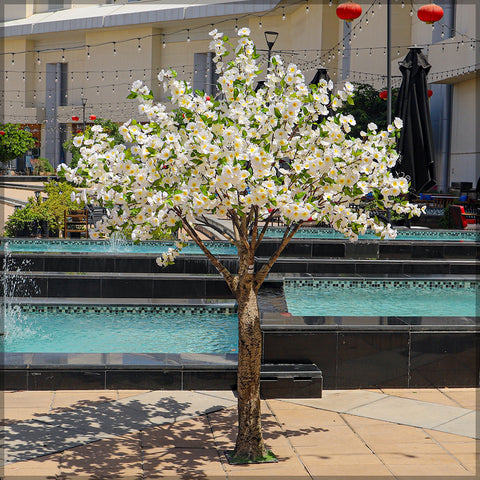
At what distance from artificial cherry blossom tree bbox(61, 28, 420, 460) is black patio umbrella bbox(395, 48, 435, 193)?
994cm

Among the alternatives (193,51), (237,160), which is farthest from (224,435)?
(193,51)

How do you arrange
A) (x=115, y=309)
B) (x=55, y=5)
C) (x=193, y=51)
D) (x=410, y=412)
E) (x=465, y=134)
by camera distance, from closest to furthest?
1. (x=410, y=412)
2. (x=115, y=309)
3. (x=465, y=134)
4. (x=193, y=51)
5. (x=55, y=5)

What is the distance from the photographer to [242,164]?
4160mm

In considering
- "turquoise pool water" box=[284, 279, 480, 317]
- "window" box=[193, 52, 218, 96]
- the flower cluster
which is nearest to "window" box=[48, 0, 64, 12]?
"window" box=[193, 52, 218, 96]

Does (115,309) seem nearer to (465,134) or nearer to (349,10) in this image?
(349,10)

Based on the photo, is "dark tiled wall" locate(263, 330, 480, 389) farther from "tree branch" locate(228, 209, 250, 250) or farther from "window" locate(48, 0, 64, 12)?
"window" locate(48, 0, 64, 12)

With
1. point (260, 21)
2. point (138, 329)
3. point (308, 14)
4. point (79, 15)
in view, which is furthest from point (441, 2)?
point (79, 15)

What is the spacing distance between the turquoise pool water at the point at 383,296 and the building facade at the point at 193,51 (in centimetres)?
1272

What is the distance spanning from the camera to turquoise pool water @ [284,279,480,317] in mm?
8969

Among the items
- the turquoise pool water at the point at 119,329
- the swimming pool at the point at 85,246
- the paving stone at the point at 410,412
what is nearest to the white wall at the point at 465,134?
the swimming pool at the point at 85,246

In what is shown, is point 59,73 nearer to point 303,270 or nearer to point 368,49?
point 368,49

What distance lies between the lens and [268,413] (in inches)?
225

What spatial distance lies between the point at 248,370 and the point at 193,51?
3842 centimetres

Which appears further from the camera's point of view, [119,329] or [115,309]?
[115,309]
